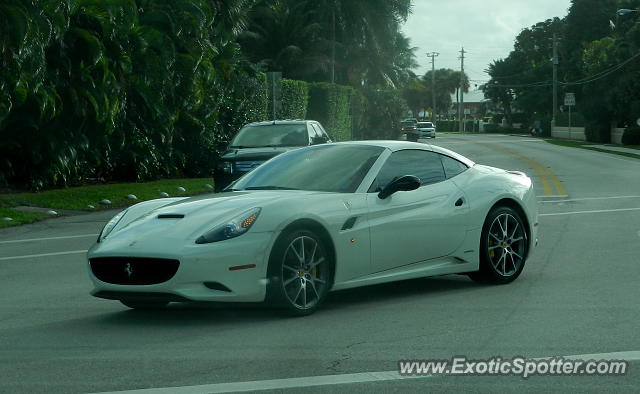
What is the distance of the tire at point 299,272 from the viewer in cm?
813

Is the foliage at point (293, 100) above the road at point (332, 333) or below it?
above

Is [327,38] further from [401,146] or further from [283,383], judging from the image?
[283,383]

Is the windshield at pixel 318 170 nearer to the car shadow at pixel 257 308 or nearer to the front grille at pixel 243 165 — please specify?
the car shadow at pixel 257 308

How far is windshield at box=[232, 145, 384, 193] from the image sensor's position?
9125 millimetres

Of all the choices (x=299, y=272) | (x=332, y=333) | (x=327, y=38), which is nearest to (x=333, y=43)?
(x=327, y=38)

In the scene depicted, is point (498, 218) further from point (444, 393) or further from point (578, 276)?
point (444, 393)

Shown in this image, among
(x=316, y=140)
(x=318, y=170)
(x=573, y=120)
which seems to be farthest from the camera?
(x=573, y=120)

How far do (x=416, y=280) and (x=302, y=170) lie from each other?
1842 mm

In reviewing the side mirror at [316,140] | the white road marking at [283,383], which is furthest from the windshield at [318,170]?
the side mirror at [316,140]

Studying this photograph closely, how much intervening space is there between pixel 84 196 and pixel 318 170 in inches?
593

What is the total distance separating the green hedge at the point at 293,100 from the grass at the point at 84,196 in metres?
12.7

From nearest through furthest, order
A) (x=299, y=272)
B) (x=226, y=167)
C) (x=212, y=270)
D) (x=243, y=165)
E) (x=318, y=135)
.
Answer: (x=212, y=270) → (x=299, y=272) → (x=243, y=165) → (x=226, y=167) → (x=318, y=135)

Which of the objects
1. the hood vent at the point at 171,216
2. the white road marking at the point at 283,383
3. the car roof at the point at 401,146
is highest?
the car roof at the point at 401,146

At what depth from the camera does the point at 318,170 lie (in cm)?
933
